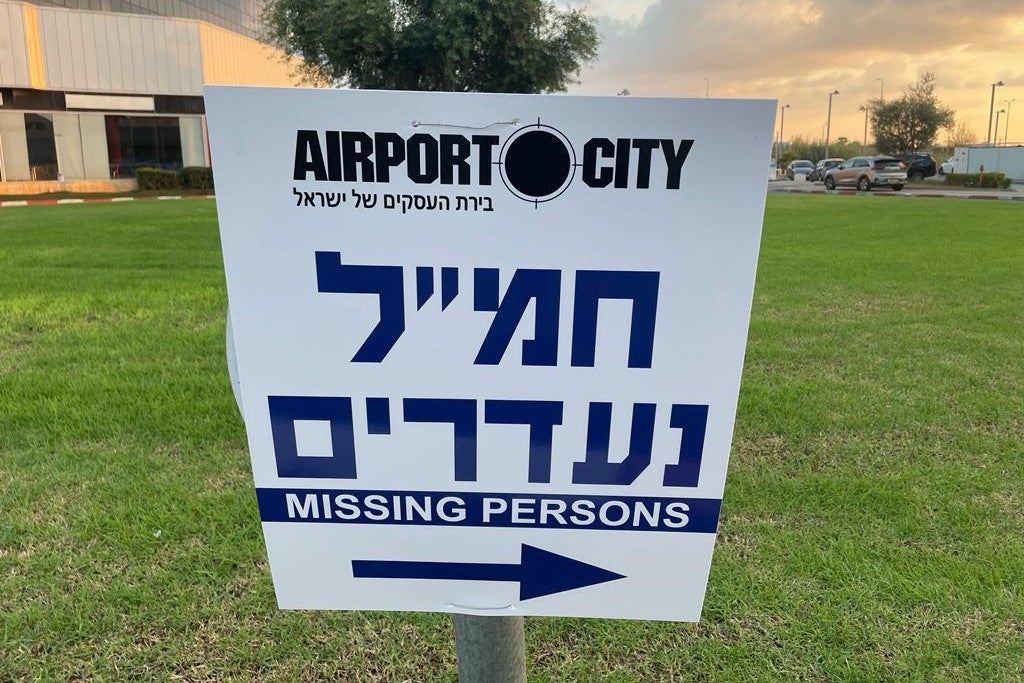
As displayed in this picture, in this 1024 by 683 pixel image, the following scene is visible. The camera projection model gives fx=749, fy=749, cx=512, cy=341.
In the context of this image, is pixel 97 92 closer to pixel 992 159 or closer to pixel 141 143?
pixel 141 143

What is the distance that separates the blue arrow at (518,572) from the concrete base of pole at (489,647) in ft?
0.37

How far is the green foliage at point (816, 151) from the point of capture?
6950 centimetres

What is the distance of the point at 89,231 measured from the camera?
12.9 metres

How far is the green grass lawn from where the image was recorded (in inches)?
100

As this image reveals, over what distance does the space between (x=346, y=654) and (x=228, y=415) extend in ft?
7.49

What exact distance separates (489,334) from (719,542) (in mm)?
2409

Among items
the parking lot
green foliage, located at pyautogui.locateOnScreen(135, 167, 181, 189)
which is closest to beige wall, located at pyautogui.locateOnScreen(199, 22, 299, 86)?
green foliage, located at pyautogui.locateOnScreen(135, 167, 181, 189)

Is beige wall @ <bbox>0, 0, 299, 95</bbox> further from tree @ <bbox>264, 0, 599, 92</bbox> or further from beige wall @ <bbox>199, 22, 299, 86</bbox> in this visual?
tree @ <bbox>264, 0, 599, 92</bbox>

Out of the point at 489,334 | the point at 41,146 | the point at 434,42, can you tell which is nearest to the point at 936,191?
the point at 434,42

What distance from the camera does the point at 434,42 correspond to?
2495 centimetres

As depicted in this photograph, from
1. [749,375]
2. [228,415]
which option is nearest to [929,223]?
[749,375]

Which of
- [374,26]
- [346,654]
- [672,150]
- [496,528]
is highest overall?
[374,26]

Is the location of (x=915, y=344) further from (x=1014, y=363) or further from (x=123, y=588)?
(x=123, y=588)

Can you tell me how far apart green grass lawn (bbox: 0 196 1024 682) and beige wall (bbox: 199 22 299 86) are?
99.9 ft
